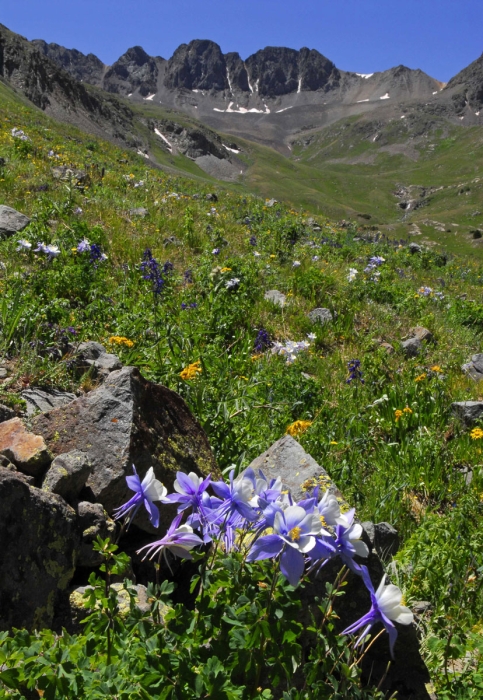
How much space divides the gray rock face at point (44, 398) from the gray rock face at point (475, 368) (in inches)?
182

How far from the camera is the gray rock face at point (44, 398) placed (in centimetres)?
302

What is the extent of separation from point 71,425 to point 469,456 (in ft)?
10.6

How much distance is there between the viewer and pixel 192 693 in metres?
1.30

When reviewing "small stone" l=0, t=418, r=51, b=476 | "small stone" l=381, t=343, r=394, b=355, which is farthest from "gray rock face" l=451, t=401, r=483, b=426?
"small stone" l=0, t=418, r=51, b=476

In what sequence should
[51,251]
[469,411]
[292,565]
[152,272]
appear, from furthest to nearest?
[152,272] < [51,251] < [469,411] < [292,565]

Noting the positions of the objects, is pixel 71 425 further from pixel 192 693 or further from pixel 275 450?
pixel 192 693

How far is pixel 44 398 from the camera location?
317cm

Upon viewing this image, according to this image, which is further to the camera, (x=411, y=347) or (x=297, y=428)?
(x=411, y=347)

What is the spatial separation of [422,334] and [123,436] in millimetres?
5502

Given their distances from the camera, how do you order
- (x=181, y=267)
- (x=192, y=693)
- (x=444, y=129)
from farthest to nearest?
(x=444, y=129)
(x=181, y=267)
(x=192, y=693)

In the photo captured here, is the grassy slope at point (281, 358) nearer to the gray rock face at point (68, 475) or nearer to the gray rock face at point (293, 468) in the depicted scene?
the gray rock face at point (293, 468)

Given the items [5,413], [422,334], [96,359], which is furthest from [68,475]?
[422,334]

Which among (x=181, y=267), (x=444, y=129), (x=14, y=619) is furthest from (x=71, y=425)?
(x=444, y=129)

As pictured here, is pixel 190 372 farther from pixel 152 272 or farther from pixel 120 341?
pixel 152 272
